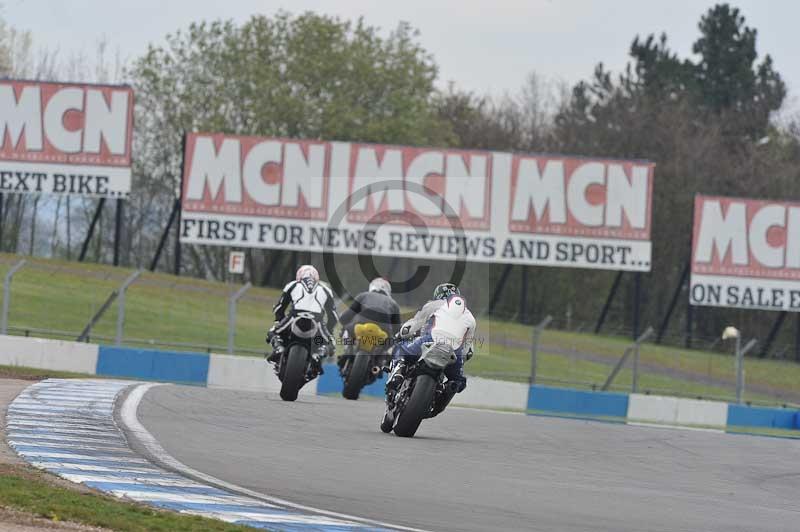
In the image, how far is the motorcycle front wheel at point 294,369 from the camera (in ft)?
57.1

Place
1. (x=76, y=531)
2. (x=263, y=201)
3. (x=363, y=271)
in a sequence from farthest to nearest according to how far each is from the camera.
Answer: (x=363, y=271) → (x=263, y=201) → (x=76, y=531)

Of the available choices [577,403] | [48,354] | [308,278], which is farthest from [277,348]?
[577,403]

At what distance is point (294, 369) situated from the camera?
57.7ft

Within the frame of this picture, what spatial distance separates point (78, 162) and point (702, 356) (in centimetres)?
1763

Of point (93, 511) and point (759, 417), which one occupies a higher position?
point (93, 511)

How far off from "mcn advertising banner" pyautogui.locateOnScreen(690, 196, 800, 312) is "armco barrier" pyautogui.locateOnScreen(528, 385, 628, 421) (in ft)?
55.5

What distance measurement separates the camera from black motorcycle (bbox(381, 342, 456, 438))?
14.0m

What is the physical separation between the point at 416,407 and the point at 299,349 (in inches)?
137

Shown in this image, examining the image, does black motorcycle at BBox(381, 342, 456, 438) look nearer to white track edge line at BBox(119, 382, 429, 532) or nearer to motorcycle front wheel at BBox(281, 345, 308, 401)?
white track edge line at BBox(119, 382, 429, 532)

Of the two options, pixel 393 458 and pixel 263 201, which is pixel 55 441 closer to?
pixel 393 458

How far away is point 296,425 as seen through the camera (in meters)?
15.0

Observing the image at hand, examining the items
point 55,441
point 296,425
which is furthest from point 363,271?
point 55,441

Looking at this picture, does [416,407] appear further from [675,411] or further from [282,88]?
[282,88]

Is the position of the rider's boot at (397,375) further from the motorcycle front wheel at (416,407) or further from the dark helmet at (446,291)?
the dark helmet at (446,291)
